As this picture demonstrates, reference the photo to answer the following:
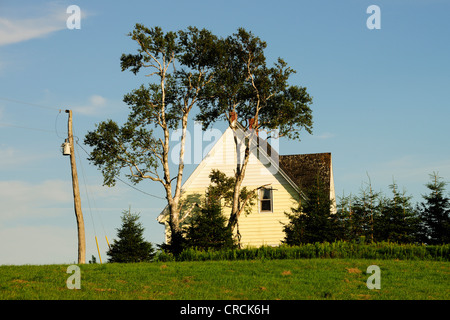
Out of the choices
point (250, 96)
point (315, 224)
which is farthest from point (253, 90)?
point (315, 224)

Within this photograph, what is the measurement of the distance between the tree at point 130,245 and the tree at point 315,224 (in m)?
9.07

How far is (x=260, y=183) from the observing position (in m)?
37.1

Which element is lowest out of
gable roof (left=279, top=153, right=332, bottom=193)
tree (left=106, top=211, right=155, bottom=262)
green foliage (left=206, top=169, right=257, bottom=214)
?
tree (left=106, top=211, right=155, bottom=262)

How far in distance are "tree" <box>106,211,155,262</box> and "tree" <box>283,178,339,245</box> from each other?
9.07 meters

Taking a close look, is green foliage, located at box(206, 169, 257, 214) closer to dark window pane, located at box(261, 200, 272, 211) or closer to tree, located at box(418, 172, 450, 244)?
dark window pane, located at box(261, 200, 272, 211)

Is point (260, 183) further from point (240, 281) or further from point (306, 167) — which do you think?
point (240, 281)

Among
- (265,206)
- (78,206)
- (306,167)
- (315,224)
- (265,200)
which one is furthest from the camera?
(306,167)

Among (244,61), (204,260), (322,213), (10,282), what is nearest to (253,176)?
(244,61)

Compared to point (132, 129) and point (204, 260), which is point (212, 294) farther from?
point (132, 129)

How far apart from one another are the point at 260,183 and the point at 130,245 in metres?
10.8

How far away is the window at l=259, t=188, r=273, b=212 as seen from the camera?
36938mm

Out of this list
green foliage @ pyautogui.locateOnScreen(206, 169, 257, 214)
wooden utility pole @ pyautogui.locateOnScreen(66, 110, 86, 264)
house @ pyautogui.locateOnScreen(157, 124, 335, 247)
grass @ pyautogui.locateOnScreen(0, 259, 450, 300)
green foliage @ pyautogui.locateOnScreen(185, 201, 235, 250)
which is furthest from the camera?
house @ pyautogui.locateOnScreen(157, 124, 335, 247)

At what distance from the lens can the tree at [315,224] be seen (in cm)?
2644

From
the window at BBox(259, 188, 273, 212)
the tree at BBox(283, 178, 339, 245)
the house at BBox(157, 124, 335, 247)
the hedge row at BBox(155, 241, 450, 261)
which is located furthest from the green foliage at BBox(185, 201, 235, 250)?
the window at BBox(259, 188, 273, 212)
